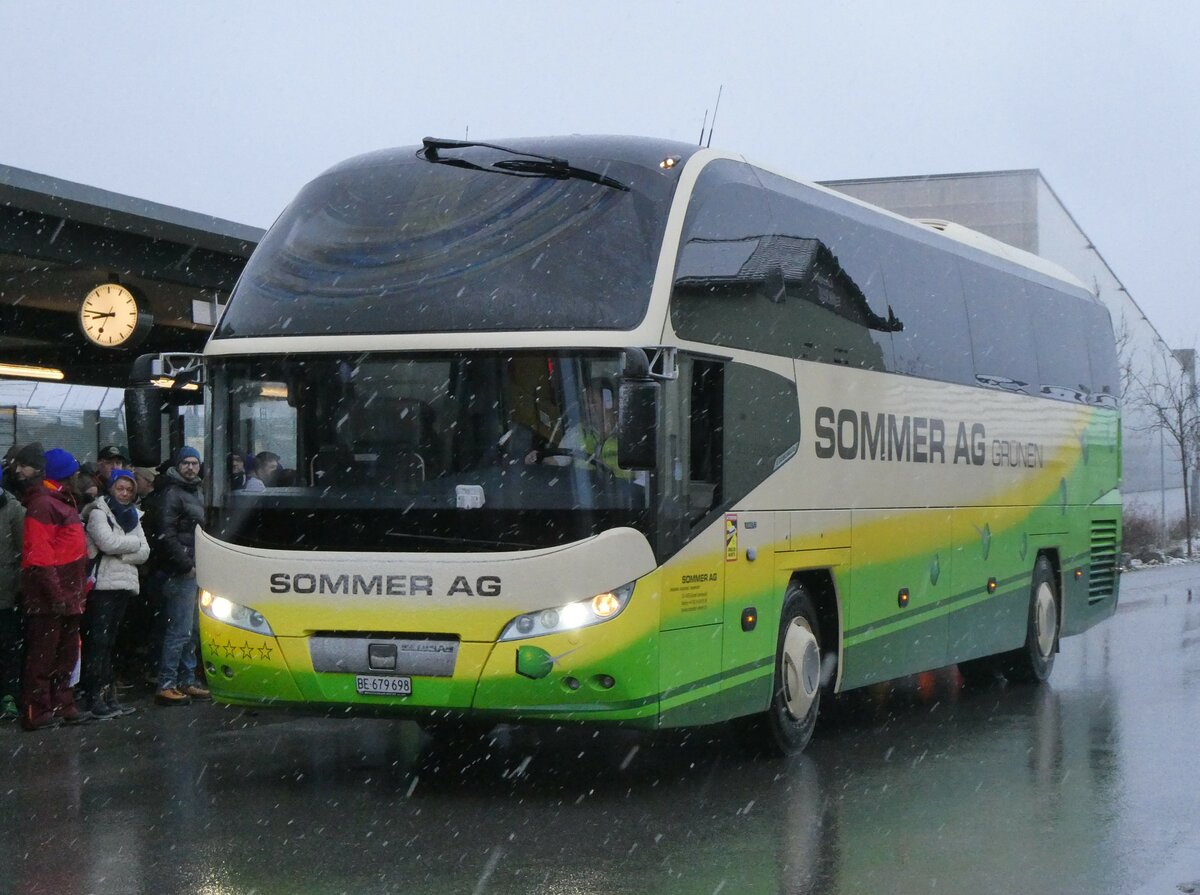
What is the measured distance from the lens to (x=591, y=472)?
360 inches

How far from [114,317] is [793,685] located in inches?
425

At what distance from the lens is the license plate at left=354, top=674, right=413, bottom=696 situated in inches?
363

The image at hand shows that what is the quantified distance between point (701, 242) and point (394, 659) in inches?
113

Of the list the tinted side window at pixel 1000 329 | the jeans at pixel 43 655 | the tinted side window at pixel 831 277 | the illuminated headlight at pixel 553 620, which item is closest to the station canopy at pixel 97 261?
the jeans at pixel 43 655

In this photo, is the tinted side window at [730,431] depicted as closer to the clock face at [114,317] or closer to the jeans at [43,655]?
the jeans at [43,655]

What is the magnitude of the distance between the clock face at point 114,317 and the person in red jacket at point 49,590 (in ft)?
22.2

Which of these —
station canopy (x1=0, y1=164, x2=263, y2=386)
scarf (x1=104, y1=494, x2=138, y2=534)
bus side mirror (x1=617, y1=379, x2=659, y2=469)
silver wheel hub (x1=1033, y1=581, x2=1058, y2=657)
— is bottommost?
silver wheel hub (x1=1033, y1=581, x2=1058, y2=657)

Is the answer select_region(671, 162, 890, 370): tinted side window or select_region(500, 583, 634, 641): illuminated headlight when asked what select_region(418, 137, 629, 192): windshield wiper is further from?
select_region(500, 583, 634, 641): illuminated headlight

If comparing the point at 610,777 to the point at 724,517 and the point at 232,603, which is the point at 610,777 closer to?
the point at 724,517

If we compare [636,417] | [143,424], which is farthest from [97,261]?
[636,417]

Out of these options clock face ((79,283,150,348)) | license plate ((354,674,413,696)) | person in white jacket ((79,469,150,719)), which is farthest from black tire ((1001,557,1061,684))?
clock face ((79,283,150,348))

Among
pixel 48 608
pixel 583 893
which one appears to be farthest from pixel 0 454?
pixel 583 893

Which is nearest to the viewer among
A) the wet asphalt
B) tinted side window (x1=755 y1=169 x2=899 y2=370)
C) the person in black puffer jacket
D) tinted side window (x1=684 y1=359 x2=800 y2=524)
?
the wet asphalt

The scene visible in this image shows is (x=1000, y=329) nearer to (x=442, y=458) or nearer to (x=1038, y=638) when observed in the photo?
(x=1038, y=638)
